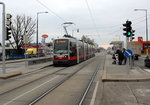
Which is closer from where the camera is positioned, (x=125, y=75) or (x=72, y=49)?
(x=125, y=75)

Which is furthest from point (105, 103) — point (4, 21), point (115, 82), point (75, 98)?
point (4, 21)

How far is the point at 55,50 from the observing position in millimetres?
22234

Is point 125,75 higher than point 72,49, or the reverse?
point 72,49

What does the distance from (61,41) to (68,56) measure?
1883 millimetres

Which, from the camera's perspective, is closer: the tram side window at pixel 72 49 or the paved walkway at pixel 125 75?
the paved walkway at pixel 125 75

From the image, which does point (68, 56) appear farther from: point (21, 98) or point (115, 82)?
point (21, 98)

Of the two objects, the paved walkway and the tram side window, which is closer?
the paved walkway

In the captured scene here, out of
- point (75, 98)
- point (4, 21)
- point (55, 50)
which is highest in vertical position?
point (4, 21)

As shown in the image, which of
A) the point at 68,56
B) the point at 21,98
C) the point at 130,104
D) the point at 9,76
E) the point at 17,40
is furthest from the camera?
the point at 17,40

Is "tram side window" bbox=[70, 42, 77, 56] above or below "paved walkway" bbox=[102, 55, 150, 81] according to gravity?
above

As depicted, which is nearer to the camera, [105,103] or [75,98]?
[105,103]

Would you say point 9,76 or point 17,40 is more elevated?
point 17,40

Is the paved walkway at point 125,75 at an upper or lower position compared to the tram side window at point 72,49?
lower

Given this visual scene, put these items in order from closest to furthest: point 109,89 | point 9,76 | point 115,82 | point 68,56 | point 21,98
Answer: point 21,98
point 109,89
point 115,82
point 9,76
point 68,56
